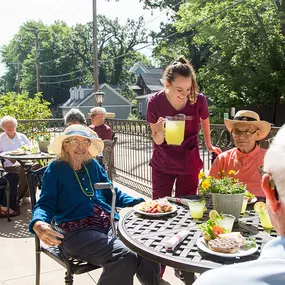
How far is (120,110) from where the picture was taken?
47.0 m

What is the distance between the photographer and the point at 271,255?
847 mm

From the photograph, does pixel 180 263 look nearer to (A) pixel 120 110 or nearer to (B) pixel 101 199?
(B) pixel 101 199

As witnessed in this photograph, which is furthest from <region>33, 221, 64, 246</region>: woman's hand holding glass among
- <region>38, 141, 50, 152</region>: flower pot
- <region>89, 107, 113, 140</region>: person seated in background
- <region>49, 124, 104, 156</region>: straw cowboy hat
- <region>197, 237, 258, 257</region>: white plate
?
<region>89, 107, 113, 140</region>: person seated in background

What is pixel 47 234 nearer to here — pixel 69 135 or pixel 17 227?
pixel 69 135

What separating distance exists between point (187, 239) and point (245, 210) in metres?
0.61

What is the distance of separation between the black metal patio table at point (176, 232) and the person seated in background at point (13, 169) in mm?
3136

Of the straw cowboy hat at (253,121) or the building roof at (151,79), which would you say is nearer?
the straw cowboy hat at (253,121)

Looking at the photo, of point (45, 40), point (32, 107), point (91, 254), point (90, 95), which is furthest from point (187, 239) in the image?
point (45, 40)

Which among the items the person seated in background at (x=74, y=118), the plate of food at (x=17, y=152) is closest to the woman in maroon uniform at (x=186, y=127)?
the person seated in background at (x=74, y=118)

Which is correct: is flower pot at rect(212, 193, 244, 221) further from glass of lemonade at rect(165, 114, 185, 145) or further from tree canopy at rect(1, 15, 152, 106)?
tree canopy at rect(1, 15, 152, 106)

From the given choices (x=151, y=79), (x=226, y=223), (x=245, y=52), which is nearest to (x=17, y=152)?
(x=226, y=223)

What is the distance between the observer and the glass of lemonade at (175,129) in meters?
2.68

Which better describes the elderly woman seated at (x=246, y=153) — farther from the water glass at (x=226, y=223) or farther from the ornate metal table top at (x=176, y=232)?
the water glass at (x=226, y=223)

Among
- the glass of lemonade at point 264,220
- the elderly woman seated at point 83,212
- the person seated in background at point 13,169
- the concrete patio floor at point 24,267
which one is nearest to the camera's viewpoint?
the glass of lemonade at point 264,220
